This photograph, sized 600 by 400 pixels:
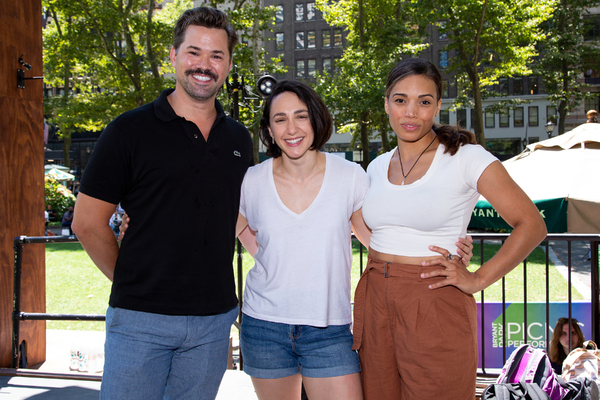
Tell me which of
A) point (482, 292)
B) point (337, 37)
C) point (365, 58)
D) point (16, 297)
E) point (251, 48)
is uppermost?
point (337, 37)

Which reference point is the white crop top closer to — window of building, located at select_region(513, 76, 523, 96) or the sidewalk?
the sidewalk

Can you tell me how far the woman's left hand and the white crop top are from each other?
0.05m

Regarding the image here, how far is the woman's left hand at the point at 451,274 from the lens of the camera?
2168 millimetres

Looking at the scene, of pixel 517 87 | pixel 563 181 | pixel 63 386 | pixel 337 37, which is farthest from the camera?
pixel 337 37

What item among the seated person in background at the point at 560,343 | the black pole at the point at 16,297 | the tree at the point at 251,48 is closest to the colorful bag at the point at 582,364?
the seated person in background at the point at 560,343

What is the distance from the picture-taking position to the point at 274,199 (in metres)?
2.45

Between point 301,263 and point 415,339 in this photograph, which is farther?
point 301,263

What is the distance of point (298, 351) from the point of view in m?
2.38

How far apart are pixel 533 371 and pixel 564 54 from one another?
125 ft

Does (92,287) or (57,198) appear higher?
(57,198)

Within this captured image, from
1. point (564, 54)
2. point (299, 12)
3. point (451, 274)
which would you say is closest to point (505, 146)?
point (564, 54)

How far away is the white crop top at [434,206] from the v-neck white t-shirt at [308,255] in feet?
0.69

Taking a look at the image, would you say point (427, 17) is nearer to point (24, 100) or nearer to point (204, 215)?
point (24, 100)

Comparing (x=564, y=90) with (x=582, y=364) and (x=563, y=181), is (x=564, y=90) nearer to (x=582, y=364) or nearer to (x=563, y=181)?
(x=563, y=181)
